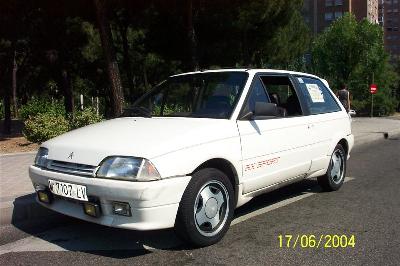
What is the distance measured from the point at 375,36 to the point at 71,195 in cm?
4447

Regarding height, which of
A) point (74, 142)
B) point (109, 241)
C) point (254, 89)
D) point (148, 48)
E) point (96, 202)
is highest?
point (148, 48)

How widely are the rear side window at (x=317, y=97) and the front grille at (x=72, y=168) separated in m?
3.02

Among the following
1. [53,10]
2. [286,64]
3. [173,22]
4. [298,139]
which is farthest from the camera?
[286,64]

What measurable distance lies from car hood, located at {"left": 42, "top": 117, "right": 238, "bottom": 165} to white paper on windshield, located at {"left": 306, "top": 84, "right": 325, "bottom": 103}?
1.93 m

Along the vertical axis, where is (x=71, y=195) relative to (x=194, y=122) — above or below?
below

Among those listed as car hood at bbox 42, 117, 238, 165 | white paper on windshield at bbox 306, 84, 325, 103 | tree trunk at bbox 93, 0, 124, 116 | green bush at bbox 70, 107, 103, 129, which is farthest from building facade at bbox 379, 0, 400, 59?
car hood at bbox 42, 117, 238, 165

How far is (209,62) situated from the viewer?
19.2 meters

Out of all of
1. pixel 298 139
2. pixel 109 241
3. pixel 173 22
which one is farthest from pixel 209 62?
pixel 109 241

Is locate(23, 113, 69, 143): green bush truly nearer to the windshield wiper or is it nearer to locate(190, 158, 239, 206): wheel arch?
the windshield wiper

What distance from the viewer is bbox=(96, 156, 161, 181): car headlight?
3.81 meters

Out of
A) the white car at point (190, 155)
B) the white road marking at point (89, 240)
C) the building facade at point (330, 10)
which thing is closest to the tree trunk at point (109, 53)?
the white car at point (190, 155)

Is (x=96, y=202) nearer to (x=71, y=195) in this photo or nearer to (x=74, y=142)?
(x=71, y=195)

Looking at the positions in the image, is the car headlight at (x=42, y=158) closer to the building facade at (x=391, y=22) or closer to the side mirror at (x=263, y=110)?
the side mirror at (x=263, y=110)

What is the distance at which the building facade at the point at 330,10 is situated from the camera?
83.6m
